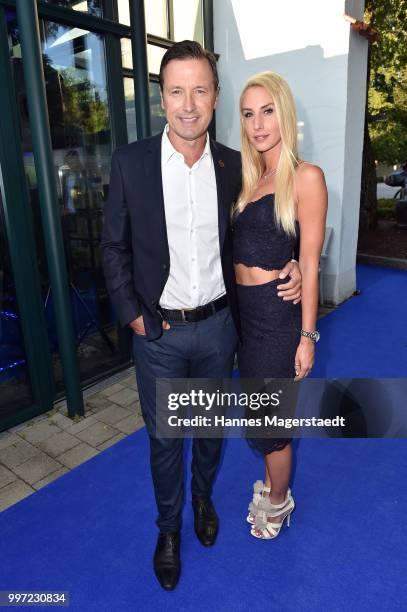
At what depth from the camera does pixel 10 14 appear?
11.4 ft

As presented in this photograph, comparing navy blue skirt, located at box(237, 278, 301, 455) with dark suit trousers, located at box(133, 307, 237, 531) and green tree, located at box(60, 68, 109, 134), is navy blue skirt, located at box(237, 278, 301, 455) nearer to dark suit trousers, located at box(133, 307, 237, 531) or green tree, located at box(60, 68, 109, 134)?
dark suit trousers, located at box(133, 307, 237, 531)

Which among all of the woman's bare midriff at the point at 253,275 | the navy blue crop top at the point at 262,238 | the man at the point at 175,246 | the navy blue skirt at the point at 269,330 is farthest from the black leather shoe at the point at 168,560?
the navy blue crop top at the point at 262,238

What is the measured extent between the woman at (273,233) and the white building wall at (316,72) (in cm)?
441

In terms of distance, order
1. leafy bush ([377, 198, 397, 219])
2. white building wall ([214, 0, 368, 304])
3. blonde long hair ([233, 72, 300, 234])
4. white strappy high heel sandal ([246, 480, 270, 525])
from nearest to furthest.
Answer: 1. blonde long hair ([233, 72, 300, 234])
2. white strappy high heel sandal ([246, 480, 270, 525])
3. white building wall ([214, 0, 368, 304])
4. leafy bush ([377, 198, 397, 219])

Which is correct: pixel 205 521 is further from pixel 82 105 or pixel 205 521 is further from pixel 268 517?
pixel 82 105

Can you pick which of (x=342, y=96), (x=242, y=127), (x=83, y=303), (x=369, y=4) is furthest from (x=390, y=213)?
(x=242, y=127)

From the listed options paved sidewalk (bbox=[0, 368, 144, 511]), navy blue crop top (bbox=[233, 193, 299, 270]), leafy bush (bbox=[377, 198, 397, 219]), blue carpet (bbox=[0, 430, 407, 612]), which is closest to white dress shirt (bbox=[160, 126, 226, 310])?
navy blue crop top (bbox=[233, 193, 299, 270])

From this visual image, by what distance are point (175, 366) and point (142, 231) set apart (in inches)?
26.1

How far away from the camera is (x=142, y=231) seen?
2053 millimetres

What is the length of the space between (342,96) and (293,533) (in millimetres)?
5326

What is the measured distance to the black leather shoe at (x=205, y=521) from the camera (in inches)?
98.2

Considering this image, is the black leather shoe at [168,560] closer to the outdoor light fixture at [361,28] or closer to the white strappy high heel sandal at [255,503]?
the white strappy high heel sandal at [255,503]

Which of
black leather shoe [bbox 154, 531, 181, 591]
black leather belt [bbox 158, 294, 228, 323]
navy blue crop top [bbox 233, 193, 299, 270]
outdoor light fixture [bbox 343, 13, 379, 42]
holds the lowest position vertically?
black leather shoe [bbox 154, 531, 181, 591]

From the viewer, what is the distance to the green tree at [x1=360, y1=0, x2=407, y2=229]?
978 cm
